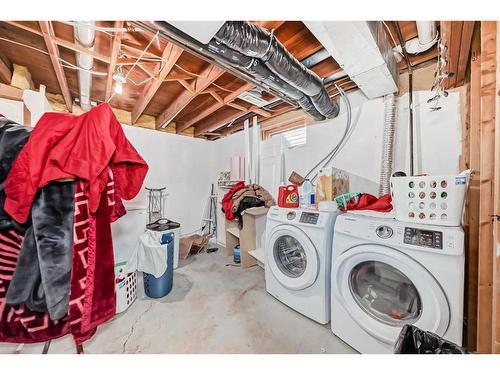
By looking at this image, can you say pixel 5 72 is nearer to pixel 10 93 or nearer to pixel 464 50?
pixel 10 93

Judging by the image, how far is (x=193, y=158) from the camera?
364 cm

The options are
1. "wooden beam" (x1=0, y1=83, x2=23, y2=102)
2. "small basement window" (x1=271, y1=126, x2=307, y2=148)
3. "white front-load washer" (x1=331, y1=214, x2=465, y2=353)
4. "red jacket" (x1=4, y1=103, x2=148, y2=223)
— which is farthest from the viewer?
"small basement window" (x1=271, y1=126, x2=307, y2=148)

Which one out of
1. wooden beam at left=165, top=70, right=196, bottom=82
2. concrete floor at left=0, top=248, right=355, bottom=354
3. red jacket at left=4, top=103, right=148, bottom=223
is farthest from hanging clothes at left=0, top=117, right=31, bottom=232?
wooden beam at left=165, top=70, right=196, bottom=82

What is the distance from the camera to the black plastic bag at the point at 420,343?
83cm

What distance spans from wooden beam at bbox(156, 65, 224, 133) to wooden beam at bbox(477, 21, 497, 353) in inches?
68.6

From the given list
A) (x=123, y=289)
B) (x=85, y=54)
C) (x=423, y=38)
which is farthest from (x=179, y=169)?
(x=423, y=38)

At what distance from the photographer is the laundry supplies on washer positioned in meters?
1.77

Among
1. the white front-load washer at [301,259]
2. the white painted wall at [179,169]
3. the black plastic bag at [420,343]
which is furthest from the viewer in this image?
the white painted wall at [179,169]

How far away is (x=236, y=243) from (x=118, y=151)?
247 centimetres

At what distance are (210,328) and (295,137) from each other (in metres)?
2.43

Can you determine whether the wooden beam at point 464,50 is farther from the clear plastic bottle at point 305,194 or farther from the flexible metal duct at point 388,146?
the clear plastic bottle at point 305,194

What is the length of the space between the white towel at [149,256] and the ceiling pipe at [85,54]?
1603 mm

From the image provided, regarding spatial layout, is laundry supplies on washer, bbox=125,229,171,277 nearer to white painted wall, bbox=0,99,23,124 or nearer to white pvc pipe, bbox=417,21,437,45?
white painted wall, bbox=0,99,23,124

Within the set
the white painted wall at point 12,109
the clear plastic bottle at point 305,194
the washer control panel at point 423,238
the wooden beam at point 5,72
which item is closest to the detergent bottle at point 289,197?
the clear plastic bottle at point 305,194
